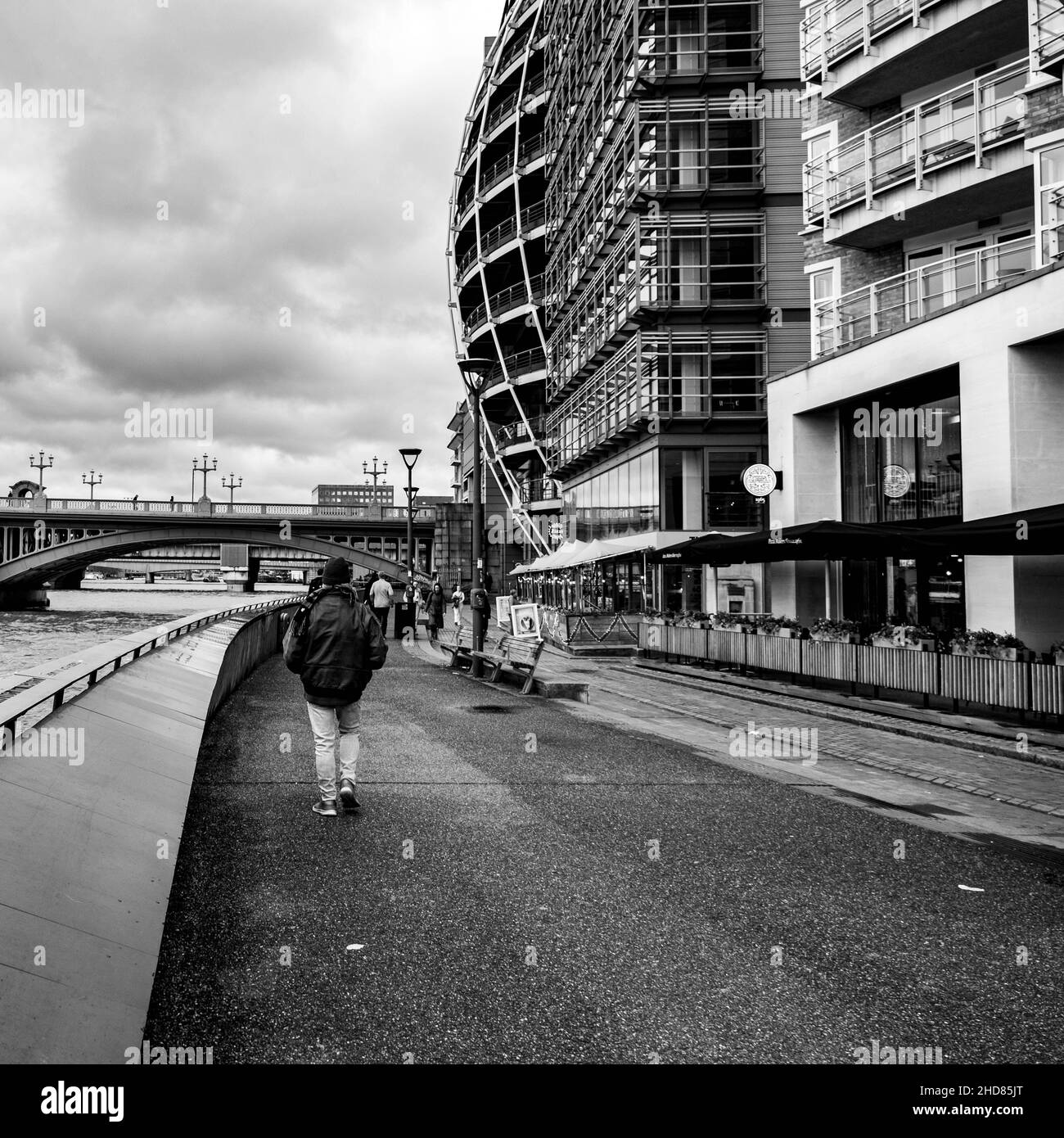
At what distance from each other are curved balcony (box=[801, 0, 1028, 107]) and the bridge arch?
52272mm

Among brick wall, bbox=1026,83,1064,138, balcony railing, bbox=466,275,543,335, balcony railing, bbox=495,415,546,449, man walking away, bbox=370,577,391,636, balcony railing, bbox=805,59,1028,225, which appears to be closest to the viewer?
brick wall, bbox=1026,83,1064,138

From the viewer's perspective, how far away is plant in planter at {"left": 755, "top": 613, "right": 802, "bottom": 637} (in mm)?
17531

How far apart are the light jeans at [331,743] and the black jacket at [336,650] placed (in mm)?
82

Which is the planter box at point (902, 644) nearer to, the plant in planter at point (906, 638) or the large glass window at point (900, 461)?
the plant in planter at point (906, 638)

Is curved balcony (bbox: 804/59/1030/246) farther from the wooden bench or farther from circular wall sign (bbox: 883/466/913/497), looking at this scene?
the wooden bench

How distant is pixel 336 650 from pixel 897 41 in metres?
19.0

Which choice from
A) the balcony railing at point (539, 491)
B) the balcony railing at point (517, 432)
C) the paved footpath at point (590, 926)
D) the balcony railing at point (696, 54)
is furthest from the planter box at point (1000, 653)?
the balcony railing at point (517, 432)

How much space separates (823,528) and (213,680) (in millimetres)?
9884

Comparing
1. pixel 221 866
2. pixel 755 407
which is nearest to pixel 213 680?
pixel 221 866

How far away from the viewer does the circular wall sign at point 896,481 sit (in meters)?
19.4

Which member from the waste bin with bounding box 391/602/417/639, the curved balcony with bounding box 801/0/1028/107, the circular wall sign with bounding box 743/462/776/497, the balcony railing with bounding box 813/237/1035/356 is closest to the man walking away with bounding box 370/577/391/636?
the waste bin with bounding box 391/602/417/639

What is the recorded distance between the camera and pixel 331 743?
6.95m

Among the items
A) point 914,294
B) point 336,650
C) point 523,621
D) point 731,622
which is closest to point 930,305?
point 914,294

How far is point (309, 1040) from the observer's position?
353 centimetres
